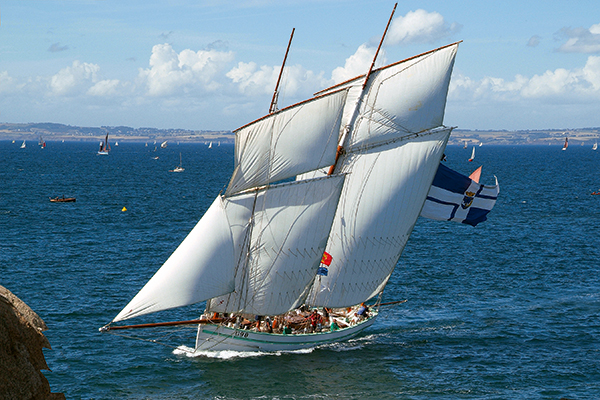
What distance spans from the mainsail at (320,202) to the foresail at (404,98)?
0.07m

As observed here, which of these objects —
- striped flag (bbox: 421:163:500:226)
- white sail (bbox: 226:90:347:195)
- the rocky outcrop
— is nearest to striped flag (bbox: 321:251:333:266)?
white sail (bbox: 226:90:347:195)

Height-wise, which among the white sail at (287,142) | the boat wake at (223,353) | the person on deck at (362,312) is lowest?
the boat wake at (223,353)

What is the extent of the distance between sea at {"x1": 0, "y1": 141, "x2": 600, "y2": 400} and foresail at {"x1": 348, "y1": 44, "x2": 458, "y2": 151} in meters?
14.9

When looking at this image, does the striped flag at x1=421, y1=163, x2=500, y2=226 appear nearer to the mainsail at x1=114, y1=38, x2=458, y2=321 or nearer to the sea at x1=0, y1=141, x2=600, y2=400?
the mainsail at x1=114, y1=38, x2=458, y2=321

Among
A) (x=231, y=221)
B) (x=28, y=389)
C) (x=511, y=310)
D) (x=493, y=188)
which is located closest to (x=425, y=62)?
(x=493, y=188)

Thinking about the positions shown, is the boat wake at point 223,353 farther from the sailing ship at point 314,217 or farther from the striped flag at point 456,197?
the striped flag at point 456,197

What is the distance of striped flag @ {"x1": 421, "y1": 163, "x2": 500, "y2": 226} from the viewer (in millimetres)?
46688

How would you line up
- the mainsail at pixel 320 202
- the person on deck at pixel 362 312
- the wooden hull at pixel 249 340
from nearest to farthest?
the mainsail at pixel 320 202 < the wooden hull at pixel 249 340 < the person on deck at pixel 362 312

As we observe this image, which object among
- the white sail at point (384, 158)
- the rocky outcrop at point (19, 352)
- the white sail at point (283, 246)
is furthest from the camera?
the white sail at point (384, 158)

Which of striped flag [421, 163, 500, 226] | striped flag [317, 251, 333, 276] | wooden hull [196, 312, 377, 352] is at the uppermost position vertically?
striped flag [421, 163, 500, 226]

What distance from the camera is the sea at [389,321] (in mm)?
37188

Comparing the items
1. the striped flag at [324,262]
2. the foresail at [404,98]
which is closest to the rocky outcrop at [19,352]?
the striped flag at [324,262]

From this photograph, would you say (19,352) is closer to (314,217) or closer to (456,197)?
(314,217)

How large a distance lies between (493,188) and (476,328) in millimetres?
10609
